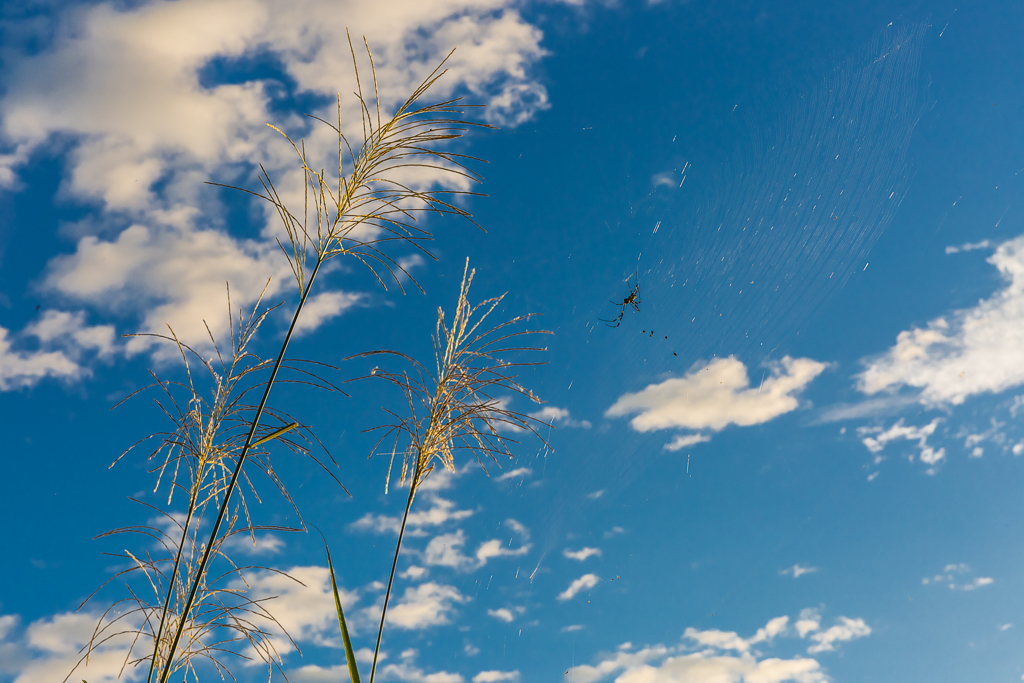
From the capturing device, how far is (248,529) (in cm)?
207

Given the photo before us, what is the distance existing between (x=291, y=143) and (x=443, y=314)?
2.10 feet

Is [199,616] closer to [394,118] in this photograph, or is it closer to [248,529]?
[248,529]

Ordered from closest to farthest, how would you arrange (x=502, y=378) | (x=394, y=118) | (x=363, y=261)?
(x=394, y=118)
(x=363, y=261)
(x=502, y=378)

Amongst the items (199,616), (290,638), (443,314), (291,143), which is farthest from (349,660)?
(291,143)

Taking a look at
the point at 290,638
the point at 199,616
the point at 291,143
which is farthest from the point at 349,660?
the point at 291,143

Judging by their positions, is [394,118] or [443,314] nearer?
[394,118]

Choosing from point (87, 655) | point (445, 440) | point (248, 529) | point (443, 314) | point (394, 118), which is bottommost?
point (87, 655)

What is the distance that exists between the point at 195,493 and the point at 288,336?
0.66 m

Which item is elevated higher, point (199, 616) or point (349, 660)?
point (199, 616)

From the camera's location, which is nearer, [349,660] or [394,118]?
[349,660]

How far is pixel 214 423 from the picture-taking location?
2.02 metres

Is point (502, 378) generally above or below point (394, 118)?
below

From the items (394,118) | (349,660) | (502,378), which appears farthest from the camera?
(502,378)

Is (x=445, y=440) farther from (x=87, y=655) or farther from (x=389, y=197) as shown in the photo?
(x=87, y=655)
